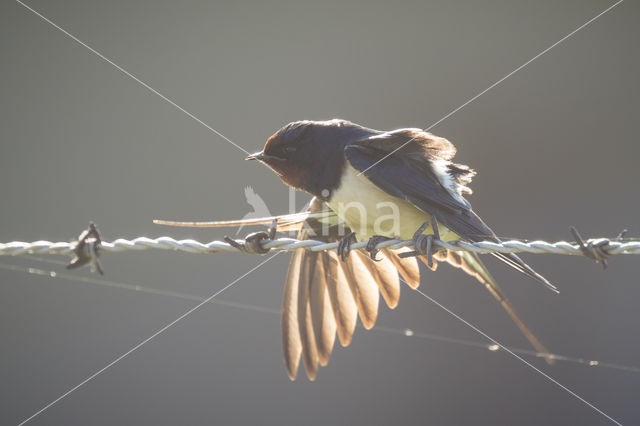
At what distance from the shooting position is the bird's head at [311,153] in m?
2.31

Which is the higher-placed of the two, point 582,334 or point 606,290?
point 606,290

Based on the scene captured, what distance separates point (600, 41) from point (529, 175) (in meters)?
1.15

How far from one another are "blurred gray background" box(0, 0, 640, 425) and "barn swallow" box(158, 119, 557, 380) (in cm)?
183

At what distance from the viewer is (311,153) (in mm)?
2383

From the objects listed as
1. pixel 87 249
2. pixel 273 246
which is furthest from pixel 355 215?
pixel 87 249

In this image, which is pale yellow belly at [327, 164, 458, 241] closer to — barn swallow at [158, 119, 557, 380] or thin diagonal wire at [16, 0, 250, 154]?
barn swallow at [158, 119, 557, 380]

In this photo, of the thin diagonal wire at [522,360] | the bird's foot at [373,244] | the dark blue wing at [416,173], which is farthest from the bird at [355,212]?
the thin diagonal wire at [522,360]

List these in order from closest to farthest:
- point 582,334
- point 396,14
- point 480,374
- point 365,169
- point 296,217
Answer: point 365,169
point 296,217
point 582,334
point 480,374
point 396,14

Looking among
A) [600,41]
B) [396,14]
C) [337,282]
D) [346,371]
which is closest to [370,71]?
[396,14]

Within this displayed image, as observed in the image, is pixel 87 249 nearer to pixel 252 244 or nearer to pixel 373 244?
pixel 252 244

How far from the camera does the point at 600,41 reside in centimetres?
454

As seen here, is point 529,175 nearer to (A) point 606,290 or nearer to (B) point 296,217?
(A) point 606,290

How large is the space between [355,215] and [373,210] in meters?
0.08

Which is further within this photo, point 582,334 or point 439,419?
point 439,419
